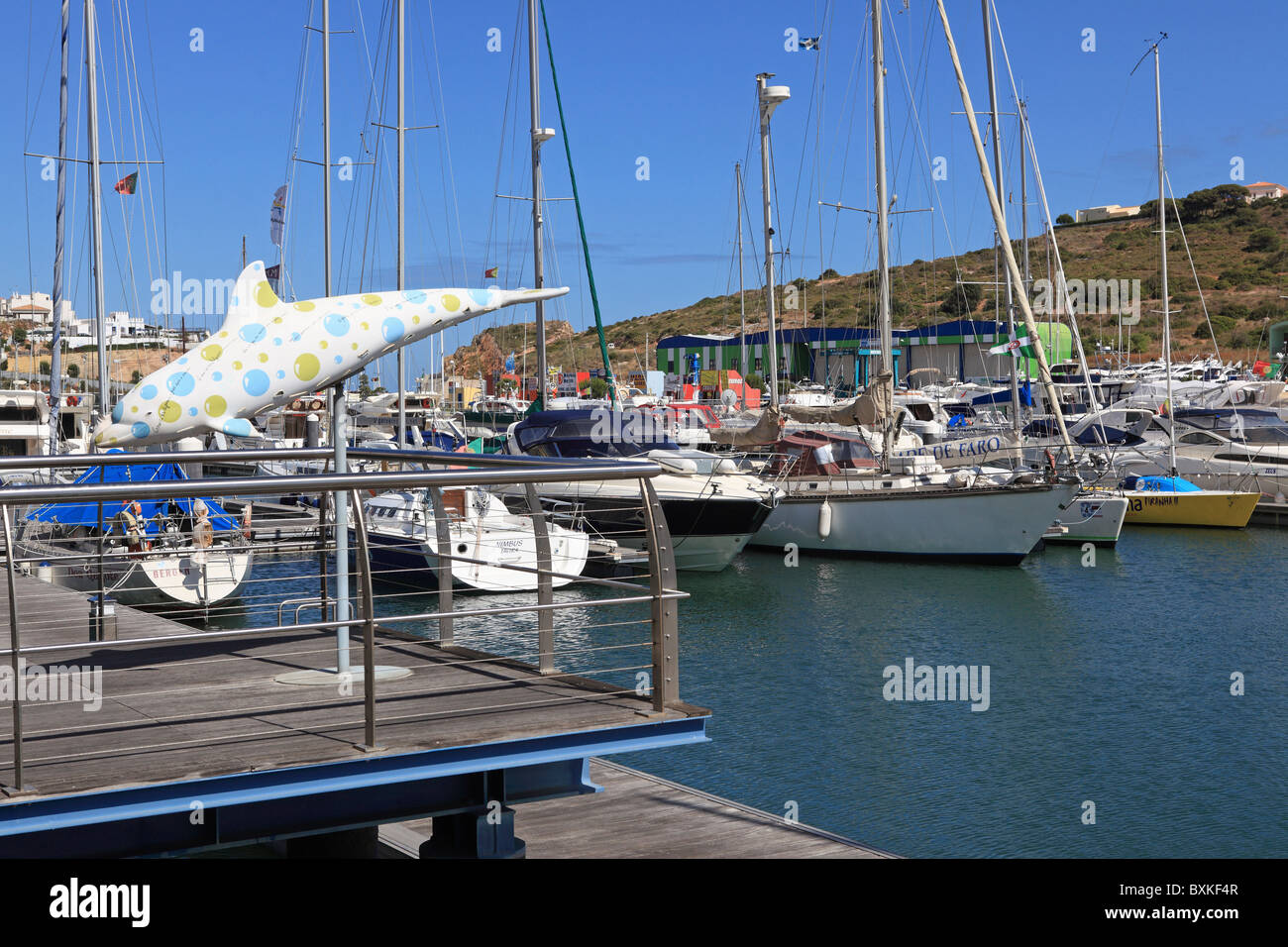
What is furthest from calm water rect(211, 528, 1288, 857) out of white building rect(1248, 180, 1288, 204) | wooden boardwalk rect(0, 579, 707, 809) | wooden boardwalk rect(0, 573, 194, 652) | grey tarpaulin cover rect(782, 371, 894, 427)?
white building rect(1248, 180, 1288, 204)

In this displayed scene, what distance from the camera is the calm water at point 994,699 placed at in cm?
1223

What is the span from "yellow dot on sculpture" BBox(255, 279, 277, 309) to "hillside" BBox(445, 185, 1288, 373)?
7419cm

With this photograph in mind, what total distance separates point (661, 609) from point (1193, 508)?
3129cm

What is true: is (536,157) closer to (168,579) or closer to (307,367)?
(168,579)

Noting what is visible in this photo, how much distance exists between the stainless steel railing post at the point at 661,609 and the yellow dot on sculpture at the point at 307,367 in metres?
2.22

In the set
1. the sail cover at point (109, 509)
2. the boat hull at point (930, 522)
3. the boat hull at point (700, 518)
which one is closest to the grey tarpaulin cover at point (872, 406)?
the boat hull at point (930, 522)

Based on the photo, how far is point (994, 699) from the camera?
16.7 metres

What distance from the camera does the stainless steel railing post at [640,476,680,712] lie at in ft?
19.5

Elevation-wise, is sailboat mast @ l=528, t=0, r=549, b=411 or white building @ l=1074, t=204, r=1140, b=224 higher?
white building @ l=1074, t=204, r=1140, b=224

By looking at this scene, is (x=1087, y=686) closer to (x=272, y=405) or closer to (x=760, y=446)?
(x=272, y=405)

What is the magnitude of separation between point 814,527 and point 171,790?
2466 centimetres

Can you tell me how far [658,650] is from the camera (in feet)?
19.8

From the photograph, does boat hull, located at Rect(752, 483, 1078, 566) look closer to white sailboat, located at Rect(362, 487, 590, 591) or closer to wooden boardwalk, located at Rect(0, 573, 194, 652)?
white sailboat, located at Rect(362, 487, 590, 591)
